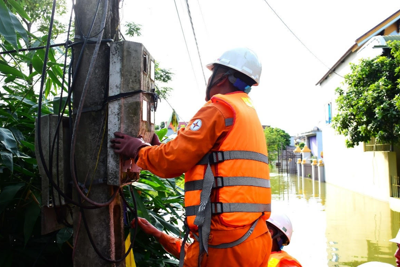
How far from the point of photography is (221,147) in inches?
84.0

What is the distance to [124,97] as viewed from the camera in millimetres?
2127

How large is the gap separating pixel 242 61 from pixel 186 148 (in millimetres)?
735

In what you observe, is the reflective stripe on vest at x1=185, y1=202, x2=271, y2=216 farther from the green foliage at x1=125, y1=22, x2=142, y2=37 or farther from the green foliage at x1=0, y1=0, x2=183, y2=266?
the green foliage at x1=125, y1=22, x2=142, y2=37

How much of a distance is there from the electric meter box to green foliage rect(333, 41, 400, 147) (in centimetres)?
1203

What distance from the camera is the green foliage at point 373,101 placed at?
42.6ft

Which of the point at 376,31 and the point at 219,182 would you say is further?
the point at 376,31

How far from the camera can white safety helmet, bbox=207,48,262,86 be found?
7.87 feet

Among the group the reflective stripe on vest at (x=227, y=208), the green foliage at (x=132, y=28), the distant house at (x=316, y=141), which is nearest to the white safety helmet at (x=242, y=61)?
the reflective stripe on vest at (x=227, y=208)

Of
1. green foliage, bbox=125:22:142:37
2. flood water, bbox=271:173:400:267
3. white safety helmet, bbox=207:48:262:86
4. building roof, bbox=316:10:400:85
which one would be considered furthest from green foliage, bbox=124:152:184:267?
building roof, bbox=316:10:400:85

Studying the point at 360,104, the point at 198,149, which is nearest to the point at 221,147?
the point at 198,149

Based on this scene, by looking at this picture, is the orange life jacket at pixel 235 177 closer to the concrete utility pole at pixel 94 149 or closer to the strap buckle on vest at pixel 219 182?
the strap buckle on vest at pixel 219 182

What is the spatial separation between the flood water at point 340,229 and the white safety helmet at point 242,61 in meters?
3.86

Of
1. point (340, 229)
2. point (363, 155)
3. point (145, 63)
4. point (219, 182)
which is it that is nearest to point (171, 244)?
point (219, 182)

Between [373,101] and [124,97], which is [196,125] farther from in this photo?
[373,101]
